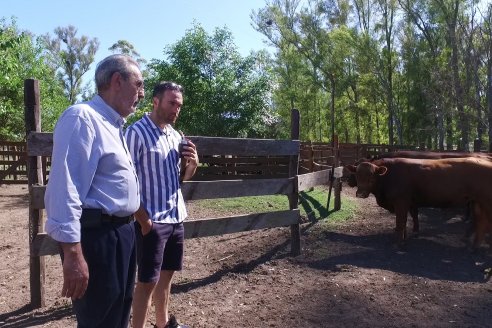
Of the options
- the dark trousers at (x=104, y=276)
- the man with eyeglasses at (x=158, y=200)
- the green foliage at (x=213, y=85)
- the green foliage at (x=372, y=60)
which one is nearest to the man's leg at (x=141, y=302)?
the man with eyeglasses at (x=158, y=200)

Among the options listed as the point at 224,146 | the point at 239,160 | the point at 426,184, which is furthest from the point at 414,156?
the point at 239,160

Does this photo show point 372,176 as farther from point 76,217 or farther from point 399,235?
point 76,217

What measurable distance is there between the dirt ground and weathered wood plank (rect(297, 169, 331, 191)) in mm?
806

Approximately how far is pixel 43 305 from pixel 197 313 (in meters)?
1.42

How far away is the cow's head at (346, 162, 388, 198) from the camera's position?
26.7 feet

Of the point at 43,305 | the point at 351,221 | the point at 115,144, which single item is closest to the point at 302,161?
the point at 351,221

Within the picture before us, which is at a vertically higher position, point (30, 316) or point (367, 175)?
point (367, 175)

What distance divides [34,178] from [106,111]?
2237 millimetres

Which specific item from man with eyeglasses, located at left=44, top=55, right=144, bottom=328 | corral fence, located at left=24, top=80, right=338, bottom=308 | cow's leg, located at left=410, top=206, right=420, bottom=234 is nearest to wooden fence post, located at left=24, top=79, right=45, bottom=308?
corral fence, located at left=24, top=80, right=338, bottom=308

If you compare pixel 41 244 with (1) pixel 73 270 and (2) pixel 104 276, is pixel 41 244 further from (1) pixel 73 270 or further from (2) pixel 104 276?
(1) pixel 73 270

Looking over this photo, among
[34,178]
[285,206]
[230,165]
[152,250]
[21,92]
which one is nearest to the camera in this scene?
[152,250]

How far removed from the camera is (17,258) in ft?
20.7

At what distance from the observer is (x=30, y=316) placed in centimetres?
429

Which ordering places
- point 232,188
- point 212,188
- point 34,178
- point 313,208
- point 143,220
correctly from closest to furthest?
point 143,220 → point 34,178 → point 212,188 → point 232,188 → point 313,208
